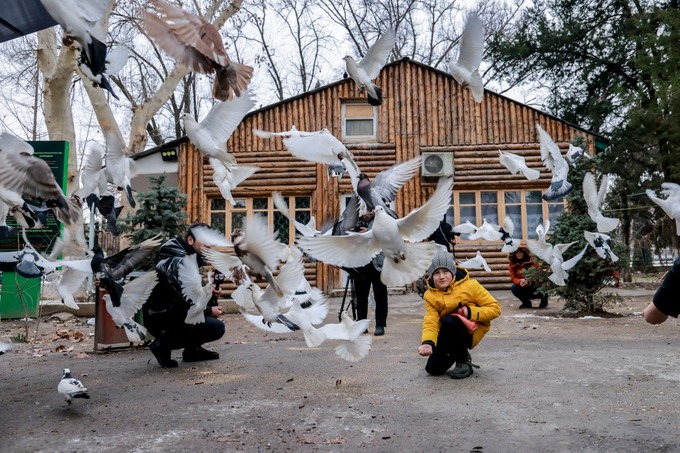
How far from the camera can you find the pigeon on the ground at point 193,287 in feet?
15.5

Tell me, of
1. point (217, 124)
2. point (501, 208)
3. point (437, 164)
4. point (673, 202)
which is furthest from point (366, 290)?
point (501, 208)

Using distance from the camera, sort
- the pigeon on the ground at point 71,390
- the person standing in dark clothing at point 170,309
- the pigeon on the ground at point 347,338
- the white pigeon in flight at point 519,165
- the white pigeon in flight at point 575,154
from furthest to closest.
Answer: the white pigeon in flight at point 575,154 < the white pigeon in flight at point 519,165 < the person standing in dark clothing at point 170,309 < the pigeon on the ground at point 347,338 < the pigeon on the ground at point 71,390

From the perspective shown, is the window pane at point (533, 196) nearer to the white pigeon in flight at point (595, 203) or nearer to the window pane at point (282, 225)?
the window pane at point (282, 225)

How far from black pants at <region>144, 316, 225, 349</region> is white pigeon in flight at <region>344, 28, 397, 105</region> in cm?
258

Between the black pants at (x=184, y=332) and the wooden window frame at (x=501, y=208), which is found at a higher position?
the wooden window frame at (x=501, y=208)

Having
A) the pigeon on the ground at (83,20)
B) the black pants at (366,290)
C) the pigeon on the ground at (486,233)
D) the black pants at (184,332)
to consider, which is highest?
the pigeon on the ground at (83,20)

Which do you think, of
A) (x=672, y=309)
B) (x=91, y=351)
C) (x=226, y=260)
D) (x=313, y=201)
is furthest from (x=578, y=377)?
(x=313, y=201)

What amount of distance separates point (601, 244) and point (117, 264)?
20.9ft

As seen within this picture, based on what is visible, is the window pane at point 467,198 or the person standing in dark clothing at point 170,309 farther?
the window pane at point 467,198

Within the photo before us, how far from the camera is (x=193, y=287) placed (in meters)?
4.79

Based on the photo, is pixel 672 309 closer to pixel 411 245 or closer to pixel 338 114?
pixel 411 245

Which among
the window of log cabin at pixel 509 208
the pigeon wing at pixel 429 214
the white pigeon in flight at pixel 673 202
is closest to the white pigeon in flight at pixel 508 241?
the window of log cabin at pixel 509 208

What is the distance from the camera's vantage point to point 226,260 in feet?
14.6

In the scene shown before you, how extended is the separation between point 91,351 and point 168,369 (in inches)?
66.8
